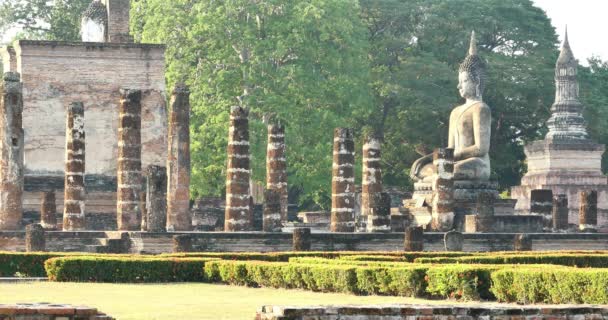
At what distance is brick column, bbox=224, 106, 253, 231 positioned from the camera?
42969 millimetres

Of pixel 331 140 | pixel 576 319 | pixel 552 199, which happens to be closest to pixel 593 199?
pixel 552 199

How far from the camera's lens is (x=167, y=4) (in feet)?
185

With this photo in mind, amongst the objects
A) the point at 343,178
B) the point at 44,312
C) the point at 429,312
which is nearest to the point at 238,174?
the point at 343,178

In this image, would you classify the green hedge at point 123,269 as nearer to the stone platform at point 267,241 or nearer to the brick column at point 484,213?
the stone platform at point 267,241

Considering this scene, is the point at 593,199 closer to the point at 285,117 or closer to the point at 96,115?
the point at 285,117

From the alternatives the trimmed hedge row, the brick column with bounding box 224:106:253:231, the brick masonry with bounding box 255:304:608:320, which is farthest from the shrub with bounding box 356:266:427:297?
the brick column with bounding box 224:106:253:231

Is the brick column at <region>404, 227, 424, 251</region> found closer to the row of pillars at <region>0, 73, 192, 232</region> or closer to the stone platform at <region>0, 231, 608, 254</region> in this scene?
the stone platform at <region>0, 231, 608, 254</region>

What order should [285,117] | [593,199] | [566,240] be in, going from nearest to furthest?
1. [566,240]
2. [593,199]
3. [285,117]

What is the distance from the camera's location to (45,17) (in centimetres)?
6750

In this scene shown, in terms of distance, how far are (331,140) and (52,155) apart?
33.0 feet

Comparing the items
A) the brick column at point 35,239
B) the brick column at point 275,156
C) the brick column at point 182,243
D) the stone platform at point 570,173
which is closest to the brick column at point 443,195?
the brick column at point 275,156

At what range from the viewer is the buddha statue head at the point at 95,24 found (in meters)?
53.6

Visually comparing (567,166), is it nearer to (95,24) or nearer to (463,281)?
(95,24)

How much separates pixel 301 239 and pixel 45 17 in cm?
3400
